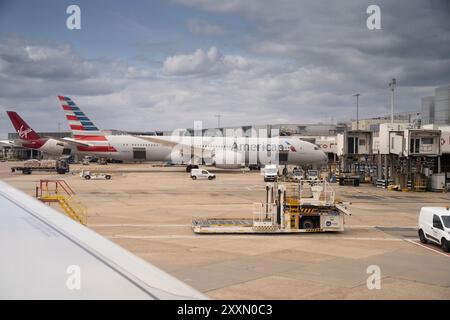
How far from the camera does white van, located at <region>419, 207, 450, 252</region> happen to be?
1762cm

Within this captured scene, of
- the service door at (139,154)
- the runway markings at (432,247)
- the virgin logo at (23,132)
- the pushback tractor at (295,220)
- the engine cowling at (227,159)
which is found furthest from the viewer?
the virgin logo at (23,132)

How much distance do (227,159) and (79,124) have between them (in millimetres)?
23300

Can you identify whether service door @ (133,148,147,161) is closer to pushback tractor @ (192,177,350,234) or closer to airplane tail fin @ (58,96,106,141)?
airplane tail fin @ (58,96,106,141)

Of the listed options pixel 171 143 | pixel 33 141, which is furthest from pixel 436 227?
pixel 33 141

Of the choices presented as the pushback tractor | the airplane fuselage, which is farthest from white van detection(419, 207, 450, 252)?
the airplane fuselage

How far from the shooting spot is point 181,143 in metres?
68.3

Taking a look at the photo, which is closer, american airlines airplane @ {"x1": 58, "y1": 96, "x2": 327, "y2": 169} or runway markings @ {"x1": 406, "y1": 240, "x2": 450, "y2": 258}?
runway markings @ {"x1": 406, "y1": 240, "x2": 450, "y2": 258}

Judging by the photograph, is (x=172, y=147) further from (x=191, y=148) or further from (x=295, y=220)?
(x=295, y=220)

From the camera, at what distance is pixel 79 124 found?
69.6 m

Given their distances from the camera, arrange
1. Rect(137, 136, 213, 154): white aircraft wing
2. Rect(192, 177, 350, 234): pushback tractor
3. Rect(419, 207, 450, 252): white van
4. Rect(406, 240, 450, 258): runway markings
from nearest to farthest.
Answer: Rect(406, 240, 450, 258): runway markings
Rect(419, 207, 450, 252): white van
Rect(192, 177, 350, 234): pushback tractor
Rect(137, 136, 213, 154): white aircraft wing

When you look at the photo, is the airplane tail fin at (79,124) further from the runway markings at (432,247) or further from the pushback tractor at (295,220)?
the runway markings at (432,247)

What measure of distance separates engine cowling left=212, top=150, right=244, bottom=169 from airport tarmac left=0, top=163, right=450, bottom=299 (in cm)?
3144

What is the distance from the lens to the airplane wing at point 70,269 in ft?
11.0

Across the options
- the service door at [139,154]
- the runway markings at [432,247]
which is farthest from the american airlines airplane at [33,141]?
the runway markings at [432,247]
